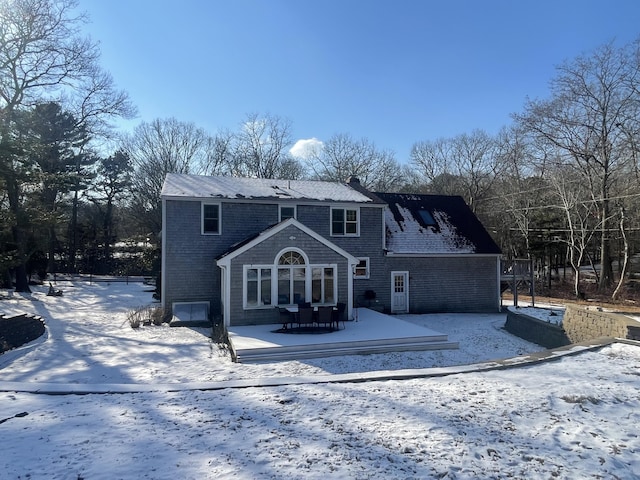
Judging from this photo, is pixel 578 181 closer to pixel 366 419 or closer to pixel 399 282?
pixel 399 282

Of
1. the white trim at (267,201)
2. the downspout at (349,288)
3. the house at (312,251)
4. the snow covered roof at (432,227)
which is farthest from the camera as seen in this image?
the snow covered roof at (432,227)

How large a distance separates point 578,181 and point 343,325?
70.8ft

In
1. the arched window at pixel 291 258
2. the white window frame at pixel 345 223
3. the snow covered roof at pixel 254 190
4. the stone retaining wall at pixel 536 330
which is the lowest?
the stone retaining wall at pixel 536 330

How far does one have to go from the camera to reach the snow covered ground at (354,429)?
4027 mm

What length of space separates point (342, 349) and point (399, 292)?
8.14 metres

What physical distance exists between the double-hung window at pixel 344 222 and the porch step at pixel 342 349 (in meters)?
7.14

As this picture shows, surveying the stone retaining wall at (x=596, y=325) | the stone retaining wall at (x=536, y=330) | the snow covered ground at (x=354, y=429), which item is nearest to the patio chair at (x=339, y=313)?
the snow covered ground at (x=354, y=429)

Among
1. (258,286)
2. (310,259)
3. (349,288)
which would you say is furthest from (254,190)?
(349,288)

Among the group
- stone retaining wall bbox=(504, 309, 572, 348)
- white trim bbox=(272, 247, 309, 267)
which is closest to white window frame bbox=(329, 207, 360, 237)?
white trim bbox=(272, 247, 309, 267)

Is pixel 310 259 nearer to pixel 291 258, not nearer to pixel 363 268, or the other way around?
pixel 291 258

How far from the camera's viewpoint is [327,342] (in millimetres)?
11047

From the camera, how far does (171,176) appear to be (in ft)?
59.2

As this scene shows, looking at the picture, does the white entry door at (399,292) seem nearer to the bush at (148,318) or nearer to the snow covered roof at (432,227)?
the snow covered roof at (432,227)

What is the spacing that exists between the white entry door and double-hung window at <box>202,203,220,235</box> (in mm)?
7985
